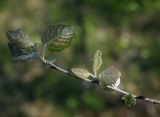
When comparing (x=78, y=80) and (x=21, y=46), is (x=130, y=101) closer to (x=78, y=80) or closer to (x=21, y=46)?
(x=21, y=46)

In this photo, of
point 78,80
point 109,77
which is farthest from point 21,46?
point 78,80

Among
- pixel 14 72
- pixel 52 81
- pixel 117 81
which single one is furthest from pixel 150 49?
pixel 117 81

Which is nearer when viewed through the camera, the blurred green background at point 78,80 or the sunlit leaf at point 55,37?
the sunlit leaf at point 55,37

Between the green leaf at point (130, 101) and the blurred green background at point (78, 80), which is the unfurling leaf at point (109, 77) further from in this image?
the blurred green background at point (78, 80)

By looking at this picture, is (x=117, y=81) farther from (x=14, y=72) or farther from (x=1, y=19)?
(x=1, y=19)

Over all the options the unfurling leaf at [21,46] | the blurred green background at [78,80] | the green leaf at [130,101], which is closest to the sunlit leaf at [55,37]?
the unfurling leaf at [21,46]

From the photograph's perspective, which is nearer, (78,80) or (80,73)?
(80,73)

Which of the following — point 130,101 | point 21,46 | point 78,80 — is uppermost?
point 21,46

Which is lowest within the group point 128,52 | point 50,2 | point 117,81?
point 128,52

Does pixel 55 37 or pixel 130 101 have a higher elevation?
pixel 55 37
